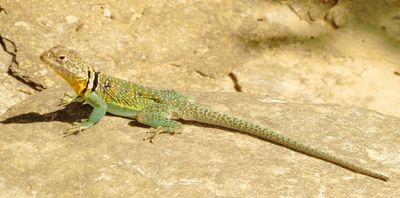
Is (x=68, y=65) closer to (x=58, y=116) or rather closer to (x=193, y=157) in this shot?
(x=58, y=116)

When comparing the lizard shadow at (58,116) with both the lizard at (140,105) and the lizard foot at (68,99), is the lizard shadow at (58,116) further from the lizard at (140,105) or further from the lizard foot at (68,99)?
the lizard at (140,105)

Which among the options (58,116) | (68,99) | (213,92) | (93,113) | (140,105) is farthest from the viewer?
(213,92)

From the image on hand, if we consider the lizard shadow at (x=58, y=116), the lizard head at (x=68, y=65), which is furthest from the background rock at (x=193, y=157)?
the lizard head at (x=68, y=65)

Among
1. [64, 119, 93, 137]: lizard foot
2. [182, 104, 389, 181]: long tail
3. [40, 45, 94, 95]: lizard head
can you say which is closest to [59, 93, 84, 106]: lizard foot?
[40, 45, 94, 95]: lizard head

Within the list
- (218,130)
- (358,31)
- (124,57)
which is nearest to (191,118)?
(218,130)

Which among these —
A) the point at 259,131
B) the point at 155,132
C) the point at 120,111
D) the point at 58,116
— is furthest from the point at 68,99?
the point at 259,131

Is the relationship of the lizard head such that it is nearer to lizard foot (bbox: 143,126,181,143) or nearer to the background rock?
the background rock
